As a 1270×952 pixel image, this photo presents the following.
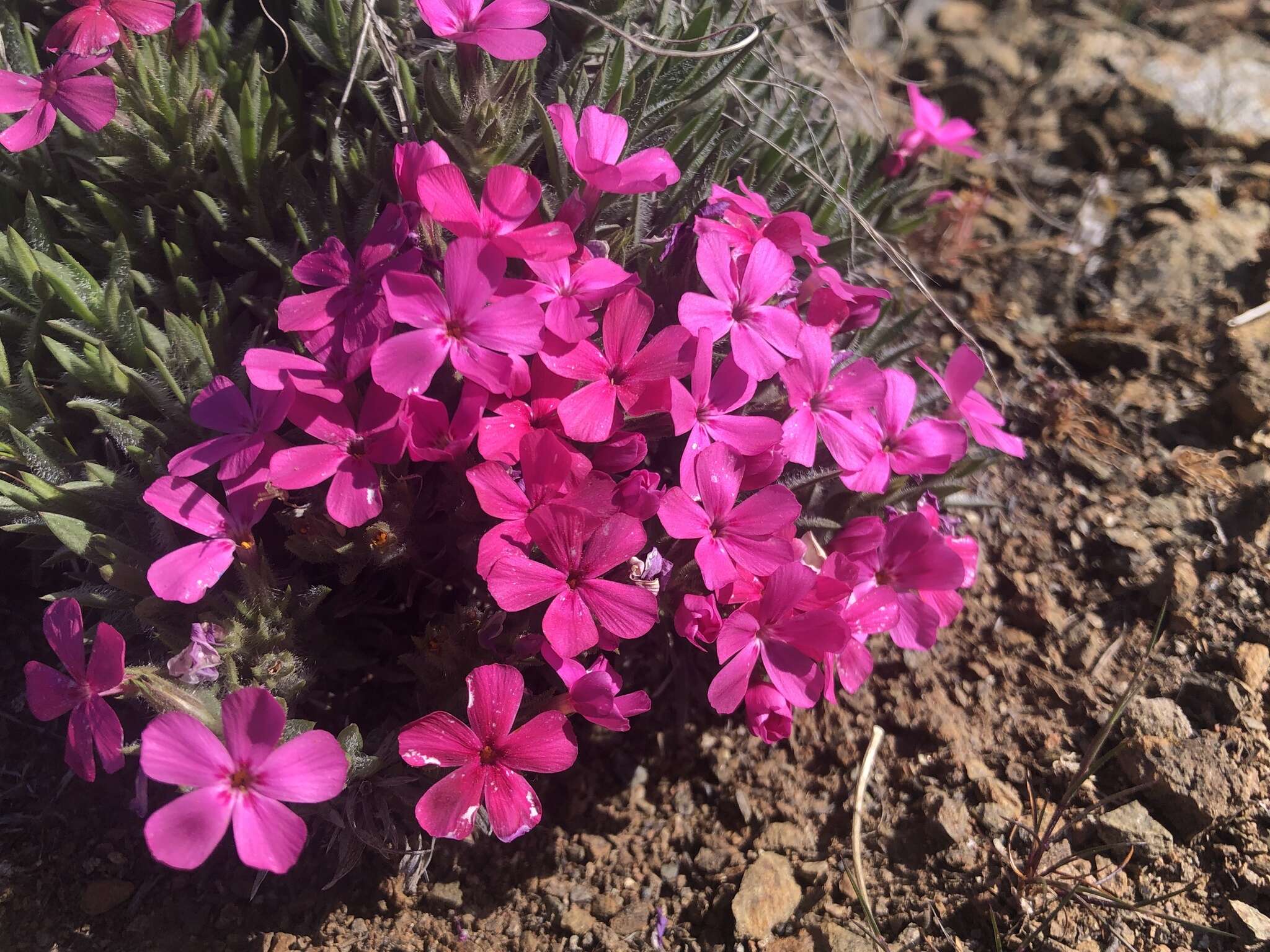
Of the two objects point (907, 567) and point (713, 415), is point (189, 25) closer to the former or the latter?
point (713, 415)

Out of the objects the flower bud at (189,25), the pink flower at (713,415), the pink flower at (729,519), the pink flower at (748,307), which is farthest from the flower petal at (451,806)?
the flower bud at (189,25)

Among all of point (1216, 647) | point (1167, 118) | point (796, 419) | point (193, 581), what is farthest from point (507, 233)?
point (1167, 118)

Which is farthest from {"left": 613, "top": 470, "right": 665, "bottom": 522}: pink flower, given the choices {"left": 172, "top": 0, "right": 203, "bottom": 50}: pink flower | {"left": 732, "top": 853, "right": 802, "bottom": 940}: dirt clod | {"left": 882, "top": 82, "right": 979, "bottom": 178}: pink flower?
{"left": 882, "top": 82, "right": 979, "bottom": 178}: pink flower

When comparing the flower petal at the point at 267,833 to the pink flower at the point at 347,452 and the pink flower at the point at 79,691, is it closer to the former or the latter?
the pink flower at the point at 79,691

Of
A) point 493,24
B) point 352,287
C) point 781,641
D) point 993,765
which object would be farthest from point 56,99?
point 993,765

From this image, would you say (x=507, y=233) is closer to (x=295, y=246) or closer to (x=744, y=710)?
(x=295, y=246)

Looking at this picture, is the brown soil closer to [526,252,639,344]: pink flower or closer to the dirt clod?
the dirt clod
